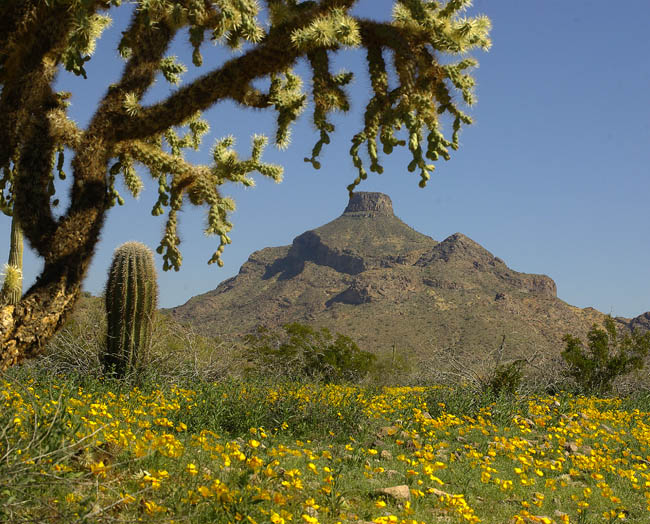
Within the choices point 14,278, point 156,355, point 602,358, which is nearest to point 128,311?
point 156,355

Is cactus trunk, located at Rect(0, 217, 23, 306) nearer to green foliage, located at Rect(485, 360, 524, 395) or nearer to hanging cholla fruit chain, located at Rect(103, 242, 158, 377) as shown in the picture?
hanging cholla fruit chain, located at Rect(103, 242, 158, 377)

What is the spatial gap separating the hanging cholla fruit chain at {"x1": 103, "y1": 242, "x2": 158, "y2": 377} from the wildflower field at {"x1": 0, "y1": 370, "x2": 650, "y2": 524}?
867 mm

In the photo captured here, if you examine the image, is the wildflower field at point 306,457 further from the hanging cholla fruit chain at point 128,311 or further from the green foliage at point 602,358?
the green foliage at point 602,358

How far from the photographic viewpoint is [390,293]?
83.9 meters

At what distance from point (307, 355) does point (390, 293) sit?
67478 mm

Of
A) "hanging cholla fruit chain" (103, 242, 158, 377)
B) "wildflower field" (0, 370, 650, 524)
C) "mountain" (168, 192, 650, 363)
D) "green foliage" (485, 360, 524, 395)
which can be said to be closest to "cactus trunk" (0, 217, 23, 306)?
"wildflower field" (0, 370, 650, 524)

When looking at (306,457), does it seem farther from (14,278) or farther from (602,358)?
(602,358)

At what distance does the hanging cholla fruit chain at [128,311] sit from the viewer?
32.3 feet

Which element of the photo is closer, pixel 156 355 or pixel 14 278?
pixel 14 278

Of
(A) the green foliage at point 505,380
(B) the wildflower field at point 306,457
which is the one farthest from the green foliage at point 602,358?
(B) the wildflower field at point 306,457

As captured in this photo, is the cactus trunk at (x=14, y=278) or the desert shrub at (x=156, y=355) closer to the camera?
the cactus trunk at (x=14, y=278)

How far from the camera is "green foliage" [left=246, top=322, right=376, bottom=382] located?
1608 cm

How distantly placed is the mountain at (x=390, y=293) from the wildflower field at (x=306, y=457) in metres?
36.5

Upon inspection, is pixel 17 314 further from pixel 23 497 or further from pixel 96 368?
pixel 96 368
